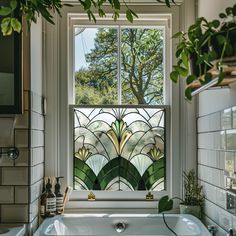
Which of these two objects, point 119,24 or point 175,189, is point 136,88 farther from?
point 175,189

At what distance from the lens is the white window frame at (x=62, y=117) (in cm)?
248

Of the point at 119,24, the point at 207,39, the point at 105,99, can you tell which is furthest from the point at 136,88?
the point at 207,39

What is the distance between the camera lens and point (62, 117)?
2510 millimetres

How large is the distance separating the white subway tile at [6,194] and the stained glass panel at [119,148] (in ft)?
1.88

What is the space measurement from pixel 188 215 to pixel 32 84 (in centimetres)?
112

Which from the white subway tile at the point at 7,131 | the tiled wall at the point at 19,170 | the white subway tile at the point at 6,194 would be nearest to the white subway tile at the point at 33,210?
the tiled wall at the point at 19,170

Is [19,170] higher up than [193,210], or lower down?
higher up

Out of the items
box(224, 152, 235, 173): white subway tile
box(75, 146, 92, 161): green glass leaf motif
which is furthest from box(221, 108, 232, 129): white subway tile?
box(75, 146, 92, 161): green glass leaf motif

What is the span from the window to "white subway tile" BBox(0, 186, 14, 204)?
57cm

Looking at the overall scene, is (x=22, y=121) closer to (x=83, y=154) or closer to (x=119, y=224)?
(x=83, y=154)

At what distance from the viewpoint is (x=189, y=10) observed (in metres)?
2.53

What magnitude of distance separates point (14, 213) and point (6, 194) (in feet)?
0.34

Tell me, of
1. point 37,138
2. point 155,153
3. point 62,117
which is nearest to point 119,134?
point 155,153

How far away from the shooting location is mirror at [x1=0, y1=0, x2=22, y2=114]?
77.6 inches
